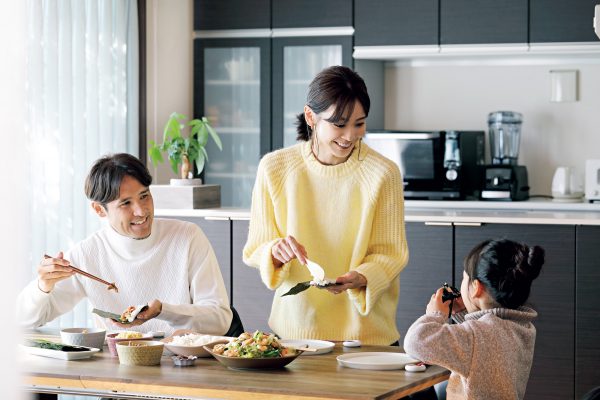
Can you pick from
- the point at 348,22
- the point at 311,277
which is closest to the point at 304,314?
the point at 311,277

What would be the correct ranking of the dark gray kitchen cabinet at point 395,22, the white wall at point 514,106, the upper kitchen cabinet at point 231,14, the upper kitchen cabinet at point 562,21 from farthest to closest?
the upper kitchen cabinet at point 231,14 → the white wall at point 514,106 → the dark gray kitchen cabinet at point 395,22 → the upper kitchen cabinet at point 562,21

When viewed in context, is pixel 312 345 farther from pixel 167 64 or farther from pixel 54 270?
pixel 167 64

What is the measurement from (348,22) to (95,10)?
1369mm

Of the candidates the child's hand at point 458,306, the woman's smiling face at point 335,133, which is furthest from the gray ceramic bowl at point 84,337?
the child's hand at point 458,306

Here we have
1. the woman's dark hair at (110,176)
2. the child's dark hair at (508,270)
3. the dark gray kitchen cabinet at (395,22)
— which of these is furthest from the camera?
the dark gray kitchen cabinet at (395,22)

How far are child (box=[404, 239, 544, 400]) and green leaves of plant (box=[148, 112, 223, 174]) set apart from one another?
2.74 meters

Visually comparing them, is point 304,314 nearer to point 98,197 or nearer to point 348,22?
point 98,197

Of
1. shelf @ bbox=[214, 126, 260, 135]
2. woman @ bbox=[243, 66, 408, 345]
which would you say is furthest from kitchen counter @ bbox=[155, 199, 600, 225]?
woman @ bbox=[243, 66, 408, 345]

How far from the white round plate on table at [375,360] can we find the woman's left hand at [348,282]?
0.64 feet

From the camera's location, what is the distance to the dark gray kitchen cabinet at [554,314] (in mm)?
4078

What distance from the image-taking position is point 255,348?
195 centimetres

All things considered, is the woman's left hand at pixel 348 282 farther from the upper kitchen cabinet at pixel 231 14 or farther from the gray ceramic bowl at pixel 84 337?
the upper kitchen cabinet at pixel 231 14

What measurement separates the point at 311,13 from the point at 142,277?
2.70 metres

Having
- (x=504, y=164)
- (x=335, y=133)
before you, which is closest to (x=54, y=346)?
(x=335, y=133)
